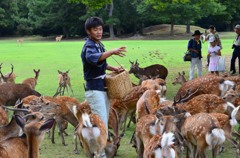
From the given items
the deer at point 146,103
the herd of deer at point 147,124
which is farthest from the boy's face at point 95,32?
the deer at point 146,103

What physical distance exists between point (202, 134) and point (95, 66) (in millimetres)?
1648

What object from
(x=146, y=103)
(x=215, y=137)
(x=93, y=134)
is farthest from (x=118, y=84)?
(x=146, y=103)

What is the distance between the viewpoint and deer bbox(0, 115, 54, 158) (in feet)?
14.3

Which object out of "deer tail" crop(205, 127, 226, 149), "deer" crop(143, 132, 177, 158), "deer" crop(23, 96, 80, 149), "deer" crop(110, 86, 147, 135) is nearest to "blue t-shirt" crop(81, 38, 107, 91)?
"deer" crop(143, 132, 177, 158)

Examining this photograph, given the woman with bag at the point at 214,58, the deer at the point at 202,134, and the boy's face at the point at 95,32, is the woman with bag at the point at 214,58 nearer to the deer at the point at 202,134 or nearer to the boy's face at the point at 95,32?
the deer at the point at 202,134

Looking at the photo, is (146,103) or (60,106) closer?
(146,103)

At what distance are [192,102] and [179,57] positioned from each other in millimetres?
15073

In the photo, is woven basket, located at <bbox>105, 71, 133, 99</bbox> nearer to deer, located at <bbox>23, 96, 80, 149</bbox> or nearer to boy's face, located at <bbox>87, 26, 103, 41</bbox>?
boy's face, located at <bbox>87, 26, 103, 41</bbox>

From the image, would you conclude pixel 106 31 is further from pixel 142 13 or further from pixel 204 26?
pixel 204 26

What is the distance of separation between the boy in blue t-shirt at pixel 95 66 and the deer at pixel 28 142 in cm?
86

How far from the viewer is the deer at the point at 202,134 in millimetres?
5246

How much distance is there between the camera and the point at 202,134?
5352 mm

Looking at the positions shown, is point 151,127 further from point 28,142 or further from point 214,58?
point 214,58

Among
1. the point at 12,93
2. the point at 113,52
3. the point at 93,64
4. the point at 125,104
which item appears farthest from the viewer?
the point at 12,93
